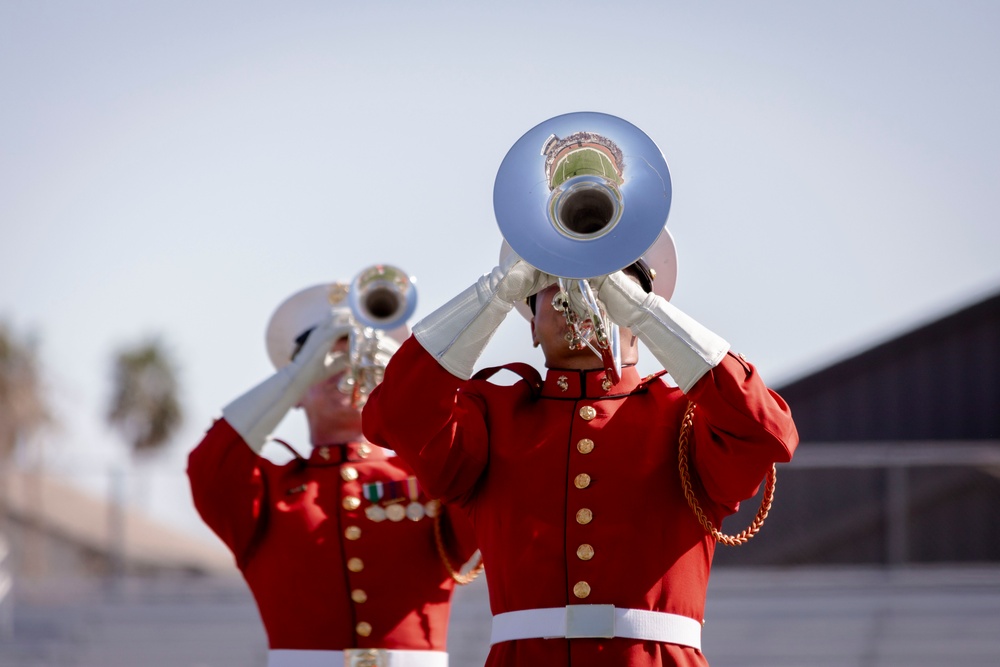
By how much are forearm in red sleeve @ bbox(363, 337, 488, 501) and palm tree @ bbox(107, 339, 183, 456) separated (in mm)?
27447

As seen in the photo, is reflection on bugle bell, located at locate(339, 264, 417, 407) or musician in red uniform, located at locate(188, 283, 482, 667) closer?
musician in red uniform, located at locate(188, 283, 482, 667)

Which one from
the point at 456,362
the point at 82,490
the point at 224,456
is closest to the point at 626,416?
the point at 456,362

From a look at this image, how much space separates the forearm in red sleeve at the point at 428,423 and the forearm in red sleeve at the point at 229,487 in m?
1.31

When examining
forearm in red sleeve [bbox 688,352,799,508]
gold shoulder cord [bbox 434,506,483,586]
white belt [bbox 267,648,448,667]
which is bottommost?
white belt [bbox 267,648,448,667]

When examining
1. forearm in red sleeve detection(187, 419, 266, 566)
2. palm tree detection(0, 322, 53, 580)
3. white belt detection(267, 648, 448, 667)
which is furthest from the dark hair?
palm tree detection(0, 322, 53, 580)

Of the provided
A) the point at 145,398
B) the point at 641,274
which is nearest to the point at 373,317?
the point at 641,274

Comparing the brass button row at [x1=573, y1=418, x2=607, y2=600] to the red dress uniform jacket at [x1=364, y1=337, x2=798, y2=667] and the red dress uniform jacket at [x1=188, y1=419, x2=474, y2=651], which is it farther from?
the red dress uniform jacket at [x1=188, y1=419, x2=474, y2=651]

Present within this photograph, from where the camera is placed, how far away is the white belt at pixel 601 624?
11.8 ft

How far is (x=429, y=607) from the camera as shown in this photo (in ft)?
15.8

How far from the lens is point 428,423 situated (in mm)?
3590

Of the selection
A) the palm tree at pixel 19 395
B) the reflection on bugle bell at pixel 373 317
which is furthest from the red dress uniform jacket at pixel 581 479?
the palm tree at pixel 19 395

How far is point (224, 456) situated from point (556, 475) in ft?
5.26

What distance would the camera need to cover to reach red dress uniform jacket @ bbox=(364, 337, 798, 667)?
3559 mm

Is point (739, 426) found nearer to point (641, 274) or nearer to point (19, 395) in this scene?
point (641, 274)
